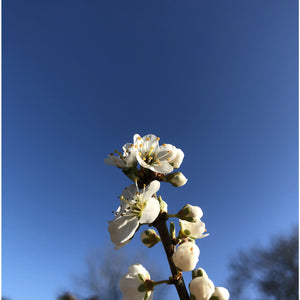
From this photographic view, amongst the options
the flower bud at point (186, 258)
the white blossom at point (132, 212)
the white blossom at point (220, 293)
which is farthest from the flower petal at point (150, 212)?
the white blossom at point (220, 293)

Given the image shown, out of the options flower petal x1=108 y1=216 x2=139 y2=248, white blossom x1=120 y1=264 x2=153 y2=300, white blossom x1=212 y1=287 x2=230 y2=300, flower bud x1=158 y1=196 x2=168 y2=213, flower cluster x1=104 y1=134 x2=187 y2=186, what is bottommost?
white blossom x1=212 y1=287 x2=230 y2=300

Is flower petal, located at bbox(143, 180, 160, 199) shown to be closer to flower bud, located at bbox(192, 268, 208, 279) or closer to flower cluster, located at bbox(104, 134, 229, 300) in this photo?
flower cluster, located at bbox(104, 134, 229, 300)

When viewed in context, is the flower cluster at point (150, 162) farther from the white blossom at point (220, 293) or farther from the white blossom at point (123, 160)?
the white blossom at point (220, 293)

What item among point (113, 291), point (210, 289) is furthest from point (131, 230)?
point (113, 291)

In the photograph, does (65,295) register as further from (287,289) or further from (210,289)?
(287,289)

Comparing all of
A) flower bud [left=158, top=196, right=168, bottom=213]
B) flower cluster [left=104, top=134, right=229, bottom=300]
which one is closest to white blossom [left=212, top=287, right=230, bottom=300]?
flower cluster [left=104, top=134, right=229, bottom=300]
